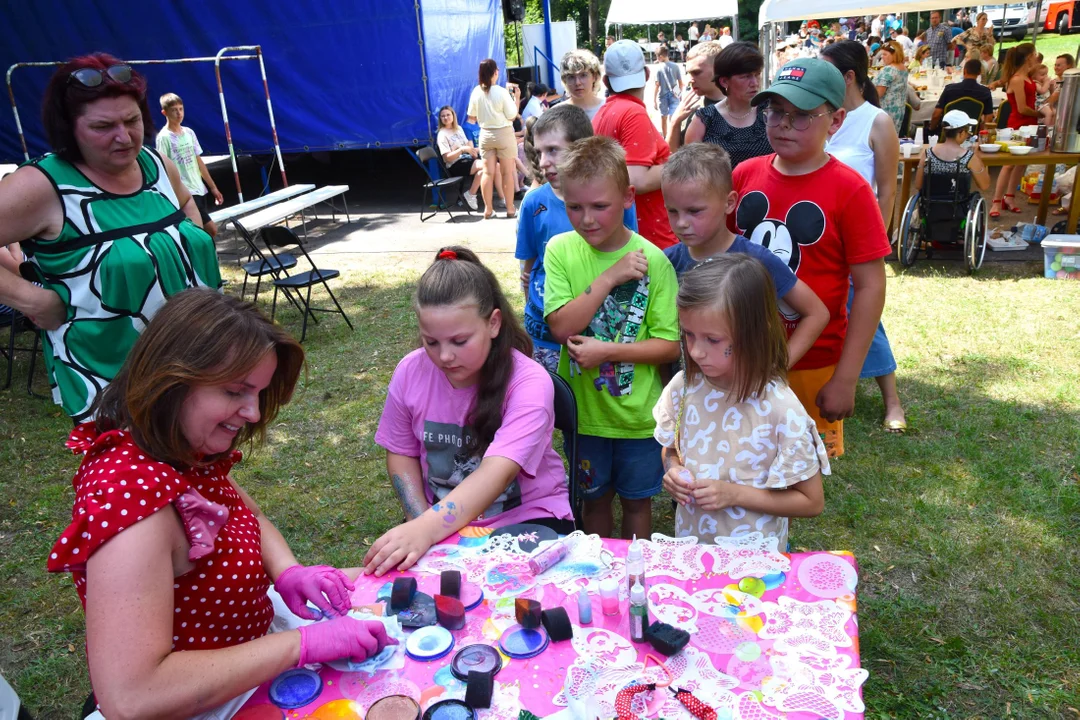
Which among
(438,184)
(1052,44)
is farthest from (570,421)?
(1052,44)

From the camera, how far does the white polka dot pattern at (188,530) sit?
1.28m

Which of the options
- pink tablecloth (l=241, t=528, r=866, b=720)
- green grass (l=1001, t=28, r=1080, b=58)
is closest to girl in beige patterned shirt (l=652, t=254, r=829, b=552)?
pink tablecloth (l=241, t=528, r=866, b=720)

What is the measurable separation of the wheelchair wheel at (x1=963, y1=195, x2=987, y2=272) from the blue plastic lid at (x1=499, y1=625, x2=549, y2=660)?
5801 mm

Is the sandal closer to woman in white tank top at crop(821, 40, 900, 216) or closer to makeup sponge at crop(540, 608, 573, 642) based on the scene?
woman in white tank top at crop(821, 40, 900, 216)

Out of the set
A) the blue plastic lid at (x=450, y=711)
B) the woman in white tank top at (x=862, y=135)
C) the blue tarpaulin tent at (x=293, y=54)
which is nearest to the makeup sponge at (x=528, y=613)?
the blue plastic lid at (x=450, y=711)

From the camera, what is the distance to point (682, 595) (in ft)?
5.11

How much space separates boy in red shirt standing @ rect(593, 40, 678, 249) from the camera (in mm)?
3781

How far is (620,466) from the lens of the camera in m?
2.69

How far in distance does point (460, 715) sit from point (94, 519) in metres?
0.69

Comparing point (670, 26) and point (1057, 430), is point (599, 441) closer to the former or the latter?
point (1057, 430)

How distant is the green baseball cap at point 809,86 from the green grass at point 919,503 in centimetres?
172

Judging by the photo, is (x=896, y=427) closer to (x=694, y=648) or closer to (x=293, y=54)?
(x=694, y=648)

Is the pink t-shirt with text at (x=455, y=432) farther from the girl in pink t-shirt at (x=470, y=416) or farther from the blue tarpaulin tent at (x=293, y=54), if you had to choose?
the blue tarpaulin tent at (x=293, y=54)

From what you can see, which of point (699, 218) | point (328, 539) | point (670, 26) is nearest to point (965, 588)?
point (699, 218)
